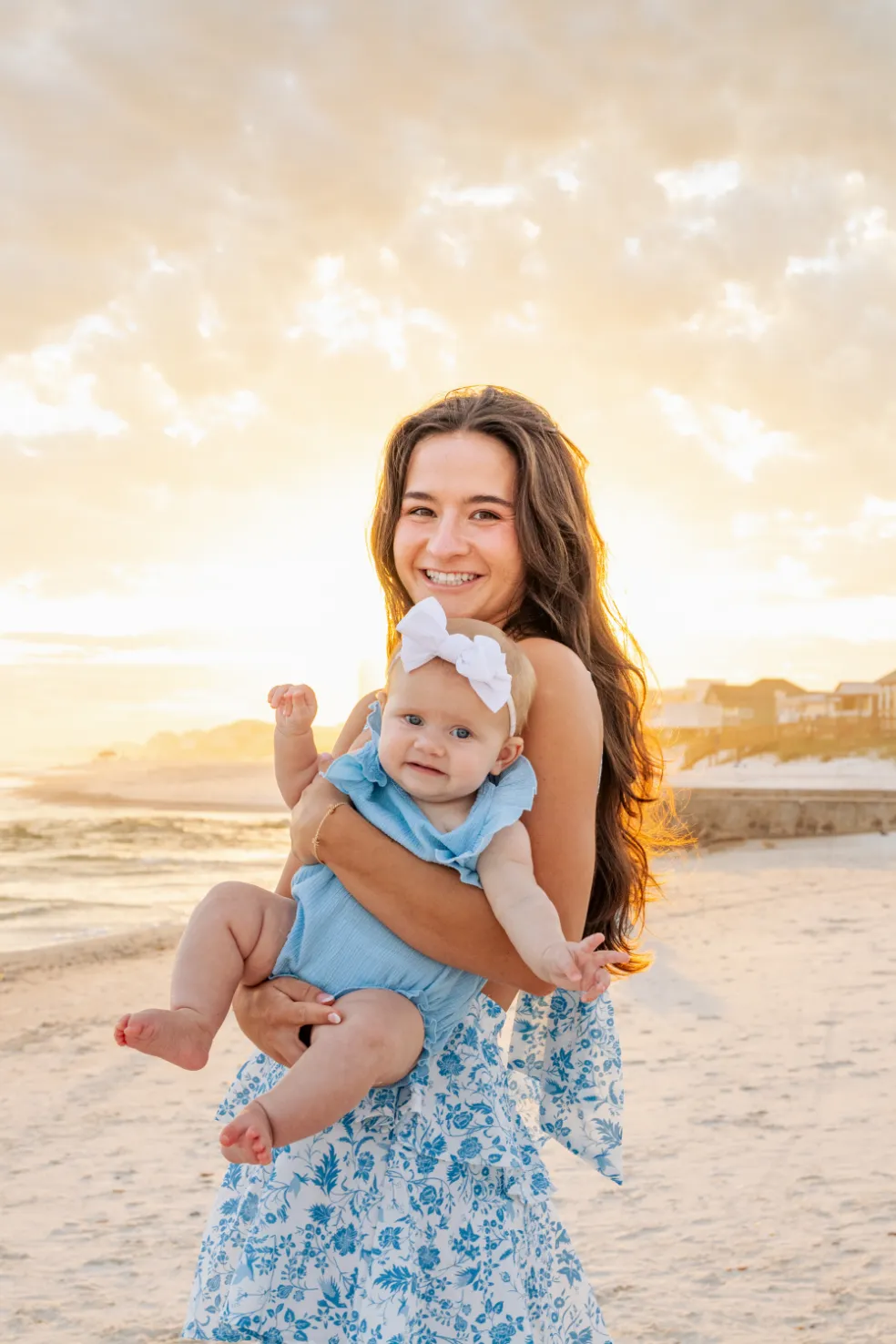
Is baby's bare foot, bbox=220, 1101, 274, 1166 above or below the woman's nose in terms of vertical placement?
below

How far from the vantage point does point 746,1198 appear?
458 cm

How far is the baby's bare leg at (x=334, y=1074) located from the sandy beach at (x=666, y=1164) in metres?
2.48

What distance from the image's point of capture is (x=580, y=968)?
1.62m

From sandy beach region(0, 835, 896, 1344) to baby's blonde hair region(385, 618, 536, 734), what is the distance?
8.71 ft

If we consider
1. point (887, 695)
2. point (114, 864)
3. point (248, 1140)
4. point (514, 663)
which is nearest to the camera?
point (248, 1140)

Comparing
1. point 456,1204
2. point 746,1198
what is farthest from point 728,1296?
point 456,1204

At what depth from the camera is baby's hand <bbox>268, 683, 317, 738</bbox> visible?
7.02 feet

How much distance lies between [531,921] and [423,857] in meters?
0.21

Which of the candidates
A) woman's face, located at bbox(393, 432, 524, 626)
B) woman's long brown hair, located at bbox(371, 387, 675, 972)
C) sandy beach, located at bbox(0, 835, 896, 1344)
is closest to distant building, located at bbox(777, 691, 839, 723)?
sandy beach, located at bbox(0, 835, 896, 1344)

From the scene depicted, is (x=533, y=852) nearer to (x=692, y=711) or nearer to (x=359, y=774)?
(x=359, y=774)

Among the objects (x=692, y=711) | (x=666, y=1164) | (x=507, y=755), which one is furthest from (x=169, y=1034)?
(x=692, y=711)

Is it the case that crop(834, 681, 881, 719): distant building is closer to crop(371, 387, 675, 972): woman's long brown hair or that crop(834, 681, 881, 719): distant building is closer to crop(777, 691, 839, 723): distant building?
crop(777, 691, 839, 723): distant building

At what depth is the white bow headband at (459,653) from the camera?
181 cm

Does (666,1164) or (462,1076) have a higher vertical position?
(462,1076)
